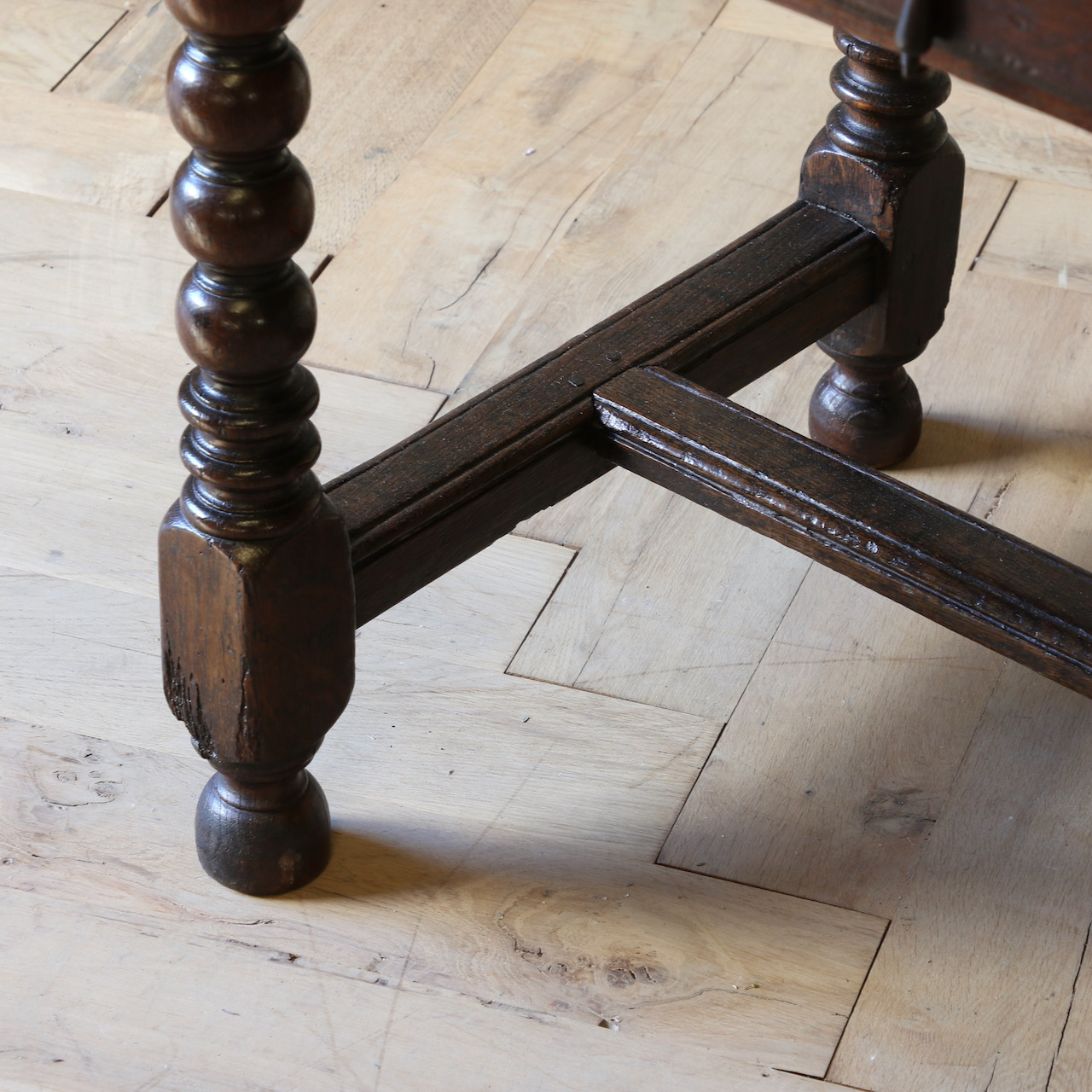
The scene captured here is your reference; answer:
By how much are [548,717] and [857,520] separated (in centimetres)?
21

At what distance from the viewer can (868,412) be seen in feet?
3.32

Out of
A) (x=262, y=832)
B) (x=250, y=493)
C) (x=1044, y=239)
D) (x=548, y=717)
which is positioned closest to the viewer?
(x=250, y=493)

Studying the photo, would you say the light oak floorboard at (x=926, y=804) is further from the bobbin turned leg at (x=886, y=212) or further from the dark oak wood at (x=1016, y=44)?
the dark oak wood at (x=1016, y=44)

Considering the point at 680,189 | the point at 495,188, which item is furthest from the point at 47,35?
the point at 680,189

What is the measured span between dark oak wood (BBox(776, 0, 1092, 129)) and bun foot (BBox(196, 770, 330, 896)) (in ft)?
1.44

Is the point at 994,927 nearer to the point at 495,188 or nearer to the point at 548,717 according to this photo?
the point at 548,717

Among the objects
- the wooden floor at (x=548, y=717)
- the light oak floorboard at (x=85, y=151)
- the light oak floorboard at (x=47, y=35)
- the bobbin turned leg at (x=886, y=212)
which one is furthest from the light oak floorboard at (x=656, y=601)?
the light oak floorboard at (x=47, y=35)

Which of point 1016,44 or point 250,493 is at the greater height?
point 1016,44

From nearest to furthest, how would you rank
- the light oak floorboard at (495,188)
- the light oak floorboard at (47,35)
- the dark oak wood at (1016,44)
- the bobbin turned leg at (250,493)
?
1. the dark oak wood at (1016,44)
2. the bobbin turned leg at (250,493)
3. the light oak floorboard at (495,188)
4. the light oak floorboard at (47,35)

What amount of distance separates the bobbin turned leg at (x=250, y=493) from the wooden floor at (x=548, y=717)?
0.06 metres

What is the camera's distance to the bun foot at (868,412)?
39.7 inches

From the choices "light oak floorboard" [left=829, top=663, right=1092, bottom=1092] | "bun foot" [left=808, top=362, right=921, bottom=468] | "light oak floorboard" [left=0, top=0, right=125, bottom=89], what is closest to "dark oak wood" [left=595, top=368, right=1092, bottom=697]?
"light oak floorboard" [left=829, top=663, right=1092, bottom=1092]

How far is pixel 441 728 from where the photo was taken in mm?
866

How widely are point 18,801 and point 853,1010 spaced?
1.34ft
